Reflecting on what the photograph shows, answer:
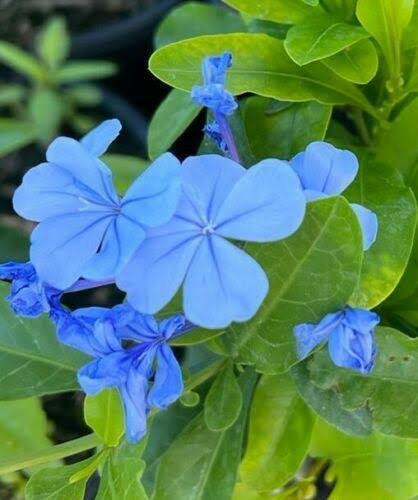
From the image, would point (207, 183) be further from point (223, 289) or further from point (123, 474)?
point (123, 474)

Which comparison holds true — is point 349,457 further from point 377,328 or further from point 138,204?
point 138,204

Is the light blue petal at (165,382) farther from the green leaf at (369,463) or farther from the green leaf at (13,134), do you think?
the green leaf at (13,134)

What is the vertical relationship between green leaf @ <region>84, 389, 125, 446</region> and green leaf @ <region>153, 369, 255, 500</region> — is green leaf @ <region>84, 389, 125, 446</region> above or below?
above

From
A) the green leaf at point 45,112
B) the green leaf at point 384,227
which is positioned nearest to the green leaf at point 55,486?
the green leaf at point 384,227

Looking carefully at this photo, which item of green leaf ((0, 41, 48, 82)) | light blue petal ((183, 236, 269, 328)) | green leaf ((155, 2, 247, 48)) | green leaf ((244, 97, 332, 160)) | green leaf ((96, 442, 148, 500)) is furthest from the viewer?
green leaf ((0, 41, 48, 82))

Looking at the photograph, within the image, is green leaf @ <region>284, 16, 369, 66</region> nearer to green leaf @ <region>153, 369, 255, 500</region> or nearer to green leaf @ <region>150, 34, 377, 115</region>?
green leaf @ <region>150, 34, 377, 115</region>

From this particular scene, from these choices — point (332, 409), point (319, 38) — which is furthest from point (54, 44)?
point (332, 409)

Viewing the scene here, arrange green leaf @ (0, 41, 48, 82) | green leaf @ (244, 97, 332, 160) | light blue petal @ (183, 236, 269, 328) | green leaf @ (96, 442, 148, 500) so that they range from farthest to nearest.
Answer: green leaf @ (0, 41, 48, 82) → green leaf @ (244, 97, 332, 160) → green leaf @ (96, 442, 148, 500) → light blue petal @ (183, 236, 269, 328)

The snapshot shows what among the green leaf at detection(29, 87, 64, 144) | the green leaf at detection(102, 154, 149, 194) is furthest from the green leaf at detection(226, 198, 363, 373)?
the green leaf at detection(29, 87, 64, 144)

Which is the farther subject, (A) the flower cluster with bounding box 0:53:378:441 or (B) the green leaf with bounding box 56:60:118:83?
(B) the green leaf with bounding box 56:60:118:83
